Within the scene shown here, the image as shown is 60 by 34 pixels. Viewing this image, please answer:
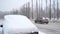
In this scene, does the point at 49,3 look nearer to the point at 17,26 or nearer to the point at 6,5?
the point at 6,5

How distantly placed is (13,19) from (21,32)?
707mm

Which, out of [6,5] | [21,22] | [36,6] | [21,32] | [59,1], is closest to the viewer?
[21,32]

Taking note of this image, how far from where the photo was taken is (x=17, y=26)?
359 cm

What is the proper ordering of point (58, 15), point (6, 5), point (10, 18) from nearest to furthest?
point (10, 18) < point (6, 5) < point (58, 15)

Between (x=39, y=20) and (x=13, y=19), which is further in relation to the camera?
(x=39, y=20)

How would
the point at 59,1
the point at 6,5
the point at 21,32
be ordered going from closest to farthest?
the point at 21,32 → the point at 6,5 → the point at 59,1

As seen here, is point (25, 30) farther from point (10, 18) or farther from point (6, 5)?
point (6, 5)

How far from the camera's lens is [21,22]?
3.90 meters

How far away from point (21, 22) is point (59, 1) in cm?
900

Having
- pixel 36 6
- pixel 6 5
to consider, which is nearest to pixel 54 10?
pixel 36 6

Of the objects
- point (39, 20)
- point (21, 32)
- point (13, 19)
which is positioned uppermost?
point (13, 19)

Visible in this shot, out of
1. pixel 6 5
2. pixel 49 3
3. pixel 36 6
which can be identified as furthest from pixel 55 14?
pixel 6 5

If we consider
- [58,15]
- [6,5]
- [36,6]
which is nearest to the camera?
[6,5]

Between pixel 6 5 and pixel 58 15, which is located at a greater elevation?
pixel 6 5
